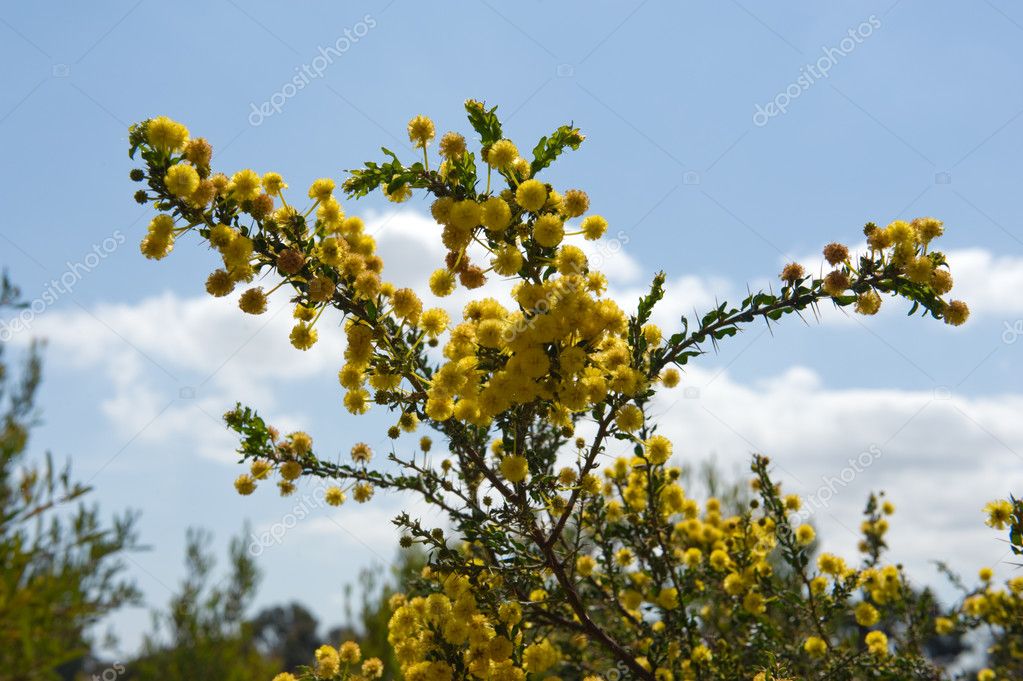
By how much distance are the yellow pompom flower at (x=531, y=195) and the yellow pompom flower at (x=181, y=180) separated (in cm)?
113

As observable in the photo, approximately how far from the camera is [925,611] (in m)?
5.00

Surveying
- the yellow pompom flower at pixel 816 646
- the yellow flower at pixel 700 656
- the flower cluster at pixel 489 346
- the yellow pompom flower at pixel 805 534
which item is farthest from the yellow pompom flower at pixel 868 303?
the yellow pompom flower at pixel 805 534

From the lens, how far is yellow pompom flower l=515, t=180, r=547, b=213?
7.88 ft

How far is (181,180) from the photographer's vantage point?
234 cm

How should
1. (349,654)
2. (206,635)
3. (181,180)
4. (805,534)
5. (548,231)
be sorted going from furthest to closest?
1. (206,635)
2. (805,534)
3. (349,654)
4. (548,231)
5. (181,180)

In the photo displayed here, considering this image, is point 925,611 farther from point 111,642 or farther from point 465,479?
point 111,642

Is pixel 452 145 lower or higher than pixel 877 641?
higher

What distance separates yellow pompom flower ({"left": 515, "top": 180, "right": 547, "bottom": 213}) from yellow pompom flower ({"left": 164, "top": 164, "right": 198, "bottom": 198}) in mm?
1135

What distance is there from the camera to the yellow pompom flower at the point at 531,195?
2.40 metres

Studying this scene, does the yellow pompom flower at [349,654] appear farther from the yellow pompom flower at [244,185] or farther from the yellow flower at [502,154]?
the yellow flower at [502,154]

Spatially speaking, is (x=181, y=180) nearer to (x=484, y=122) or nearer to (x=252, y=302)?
(x=252, y=302)

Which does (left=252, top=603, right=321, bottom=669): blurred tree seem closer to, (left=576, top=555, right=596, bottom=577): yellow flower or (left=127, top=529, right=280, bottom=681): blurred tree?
(left=127, top=529, right=280, bottom=681): blurred tree

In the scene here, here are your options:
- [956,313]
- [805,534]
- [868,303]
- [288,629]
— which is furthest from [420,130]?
[288,629]

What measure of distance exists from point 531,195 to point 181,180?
1.22 m
